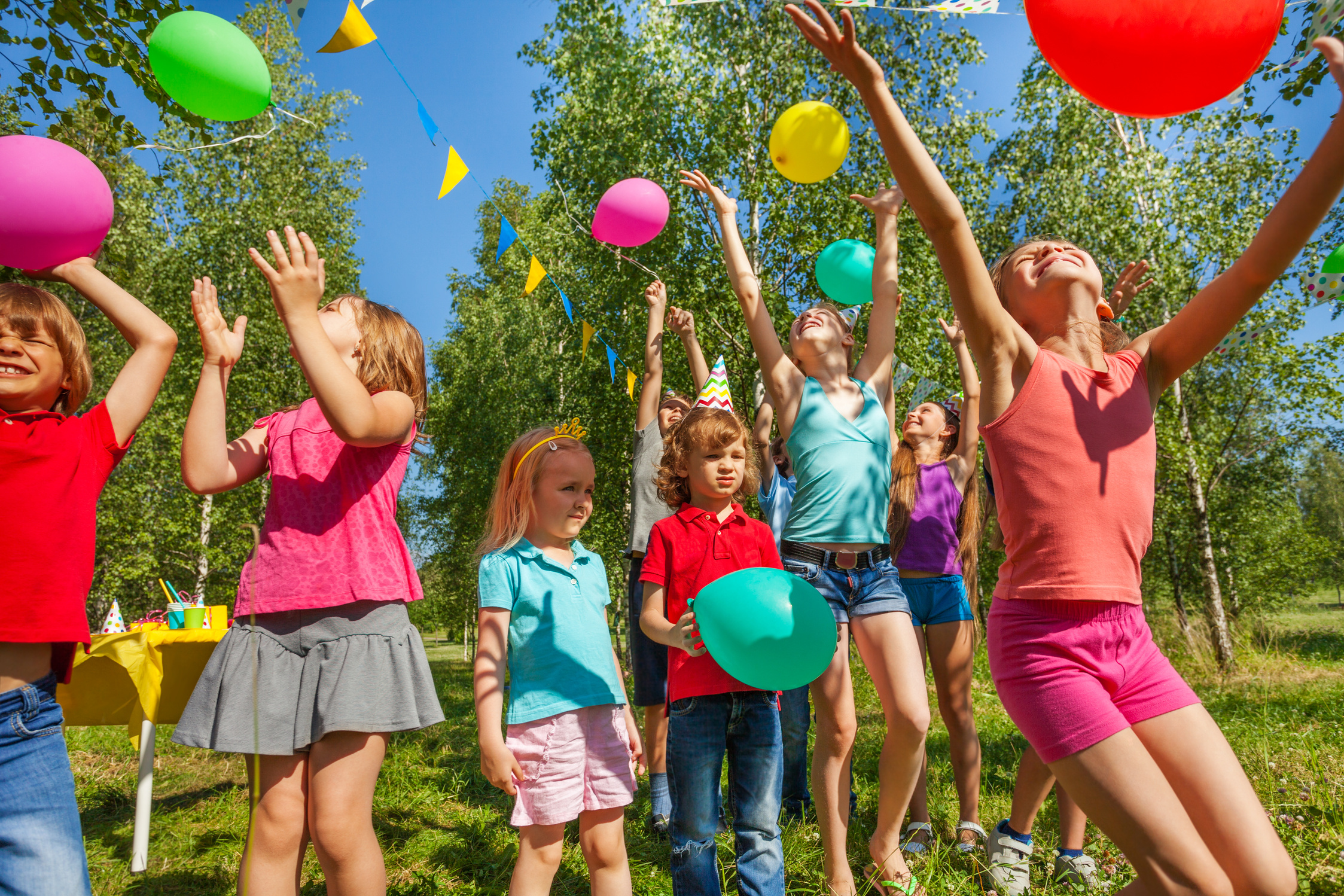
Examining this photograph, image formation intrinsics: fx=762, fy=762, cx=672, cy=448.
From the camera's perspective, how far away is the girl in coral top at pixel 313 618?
1611 mm

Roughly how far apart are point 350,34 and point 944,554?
3.03m

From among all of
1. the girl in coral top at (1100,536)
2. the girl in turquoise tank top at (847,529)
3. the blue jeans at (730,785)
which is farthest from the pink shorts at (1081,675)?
the girl in turquoise tank top at (847,529)

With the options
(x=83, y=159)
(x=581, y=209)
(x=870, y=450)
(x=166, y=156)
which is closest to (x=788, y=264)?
(x=581, y=209)

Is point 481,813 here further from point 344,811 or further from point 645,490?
point 344,811

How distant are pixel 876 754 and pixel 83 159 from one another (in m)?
4.64

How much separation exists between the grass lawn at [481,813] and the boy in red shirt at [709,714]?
0.64m

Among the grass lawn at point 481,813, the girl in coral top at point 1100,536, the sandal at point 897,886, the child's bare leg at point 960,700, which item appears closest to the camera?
the girl in coral top at point 1100,536

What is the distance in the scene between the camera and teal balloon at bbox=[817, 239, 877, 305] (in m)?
3.64

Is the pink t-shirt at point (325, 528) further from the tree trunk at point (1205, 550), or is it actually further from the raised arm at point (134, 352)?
the tree trunk at point (1205, 550)

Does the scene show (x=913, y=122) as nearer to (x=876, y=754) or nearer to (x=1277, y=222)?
(x=876, y=754)

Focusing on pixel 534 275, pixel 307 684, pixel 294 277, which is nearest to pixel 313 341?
pixel 294 277

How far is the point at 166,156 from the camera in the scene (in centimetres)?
1305

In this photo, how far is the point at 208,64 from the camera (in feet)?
8.23

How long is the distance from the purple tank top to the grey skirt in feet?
6.86
